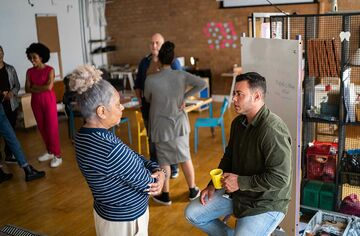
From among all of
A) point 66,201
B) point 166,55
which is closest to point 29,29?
point 66,201

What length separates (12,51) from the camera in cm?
687

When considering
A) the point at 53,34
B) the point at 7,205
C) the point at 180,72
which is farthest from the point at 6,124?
the point at 53,34

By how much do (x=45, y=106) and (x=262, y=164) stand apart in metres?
3.27

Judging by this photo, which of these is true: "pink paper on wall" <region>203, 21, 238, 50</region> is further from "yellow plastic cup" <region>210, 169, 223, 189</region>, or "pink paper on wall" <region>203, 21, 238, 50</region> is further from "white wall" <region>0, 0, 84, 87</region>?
"yellow plastic cup" <region>210, 169, 223, 189</region>

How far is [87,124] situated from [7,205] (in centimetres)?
242

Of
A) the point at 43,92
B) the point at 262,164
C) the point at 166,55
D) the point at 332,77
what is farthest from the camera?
the point at 43,92

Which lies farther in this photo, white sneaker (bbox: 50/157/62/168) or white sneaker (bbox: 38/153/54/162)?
white sneaker (bbox: 38/153/54/162)

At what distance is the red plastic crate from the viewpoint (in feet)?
9.68

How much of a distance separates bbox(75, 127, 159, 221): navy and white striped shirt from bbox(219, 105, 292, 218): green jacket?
559 mm

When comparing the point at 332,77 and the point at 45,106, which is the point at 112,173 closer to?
the point at 332,77

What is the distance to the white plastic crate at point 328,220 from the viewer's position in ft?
8.80

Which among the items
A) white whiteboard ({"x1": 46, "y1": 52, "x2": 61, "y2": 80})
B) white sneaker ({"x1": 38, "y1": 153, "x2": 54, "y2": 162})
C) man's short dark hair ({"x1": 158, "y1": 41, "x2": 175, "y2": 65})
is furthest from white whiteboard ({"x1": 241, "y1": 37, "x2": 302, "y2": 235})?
white whiteboard ({"x1": 46, "y1": 52, "x2": 61, "y2": 80})

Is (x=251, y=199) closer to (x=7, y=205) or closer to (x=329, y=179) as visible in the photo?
(x=329, y=179)

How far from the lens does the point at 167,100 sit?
10.9ft
